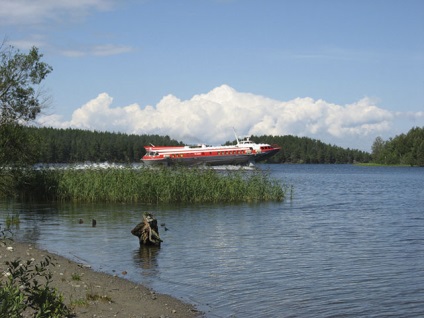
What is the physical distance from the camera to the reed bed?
3859cm

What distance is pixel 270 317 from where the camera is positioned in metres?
13.3

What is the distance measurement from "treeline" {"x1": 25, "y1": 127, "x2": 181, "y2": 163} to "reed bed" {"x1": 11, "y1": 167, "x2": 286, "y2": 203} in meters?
96.4

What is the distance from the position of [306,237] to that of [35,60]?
1781 cm

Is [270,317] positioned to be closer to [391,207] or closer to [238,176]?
[238,176]

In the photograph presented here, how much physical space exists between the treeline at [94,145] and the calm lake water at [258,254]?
105 m

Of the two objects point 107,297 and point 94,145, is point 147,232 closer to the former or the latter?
point 107,297

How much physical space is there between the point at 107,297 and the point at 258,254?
32.2ft

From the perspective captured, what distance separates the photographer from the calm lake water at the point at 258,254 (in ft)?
49.1

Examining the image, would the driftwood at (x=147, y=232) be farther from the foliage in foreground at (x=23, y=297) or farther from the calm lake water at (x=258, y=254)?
the foliage in foreground at (x=23, y=297)

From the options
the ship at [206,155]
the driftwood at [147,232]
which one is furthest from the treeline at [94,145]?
the driftwood at [147,232]

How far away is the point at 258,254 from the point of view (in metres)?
21.9

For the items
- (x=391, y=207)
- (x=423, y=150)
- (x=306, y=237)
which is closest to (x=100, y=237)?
(x=306, y=237)

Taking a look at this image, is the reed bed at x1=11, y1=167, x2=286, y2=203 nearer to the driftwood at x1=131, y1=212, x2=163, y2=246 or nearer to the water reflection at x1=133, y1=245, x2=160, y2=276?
the driftwood at x1=131, y1=212, x2=163, y2=246

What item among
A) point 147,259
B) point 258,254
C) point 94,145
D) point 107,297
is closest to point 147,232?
point 147,259
